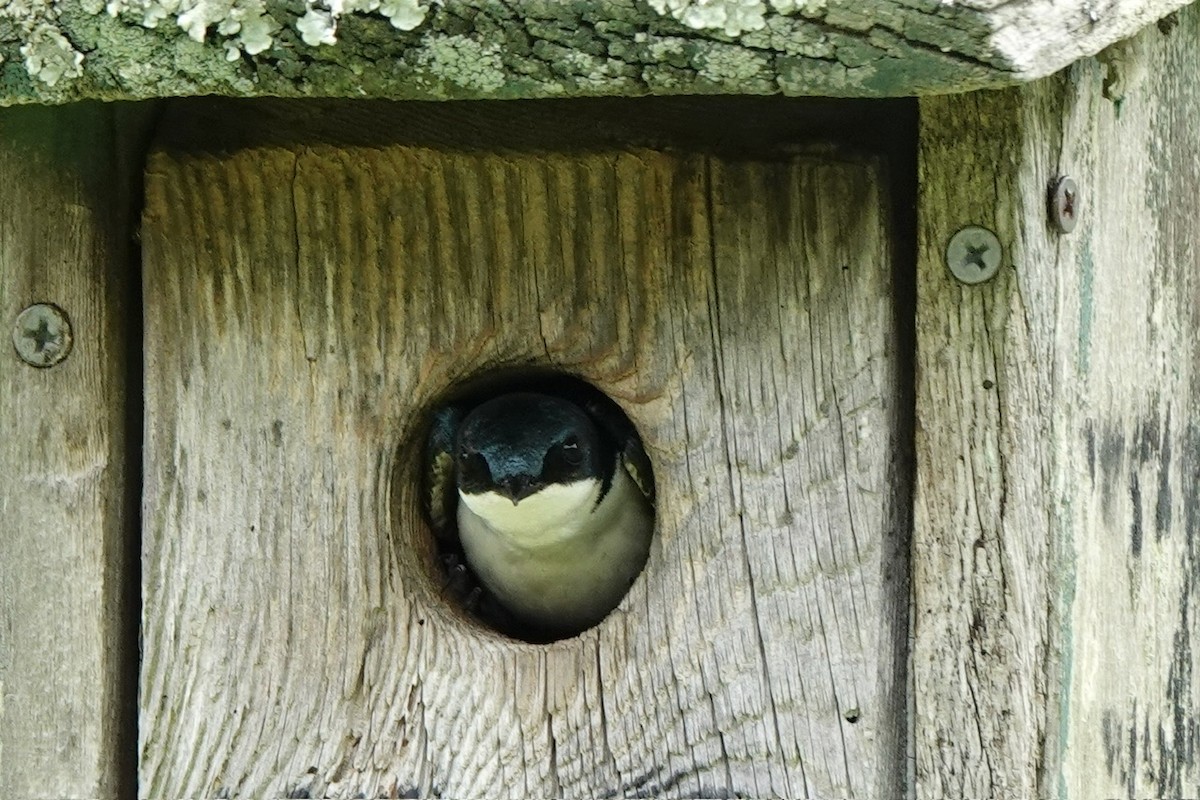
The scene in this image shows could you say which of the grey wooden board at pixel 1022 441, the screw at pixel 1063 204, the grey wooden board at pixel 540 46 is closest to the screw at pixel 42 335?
the grey wooden board at pixel 540 46

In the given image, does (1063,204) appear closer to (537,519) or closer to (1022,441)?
(1022,441)

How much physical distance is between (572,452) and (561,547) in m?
0.19

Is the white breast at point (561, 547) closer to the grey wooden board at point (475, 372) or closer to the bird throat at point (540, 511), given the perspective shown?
the bird throat at point (540, 511)

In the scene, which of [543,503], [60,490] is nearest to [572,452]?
[543,503]

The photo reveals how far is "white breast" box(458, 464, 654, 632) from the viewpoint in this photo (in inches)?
101

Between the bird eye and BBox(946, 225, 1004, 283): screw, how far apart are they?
0.86 m

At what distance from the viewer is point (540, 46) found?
4.88 feet

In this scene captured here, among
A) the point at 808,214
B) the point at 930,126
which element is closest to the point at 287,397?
the point at 808,214

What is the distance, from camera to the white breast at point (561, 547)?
2.57 m

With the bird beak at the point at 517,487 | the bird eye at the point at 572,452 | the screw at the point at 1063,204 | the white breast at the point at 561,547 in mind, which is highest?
the screw at the point at 1063,204

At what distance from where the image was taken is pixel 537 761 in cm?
196

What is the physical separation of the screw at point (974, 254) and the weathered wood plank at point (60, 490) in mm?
933

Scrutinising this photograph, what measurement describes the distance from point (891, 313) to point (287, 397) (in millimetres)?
662

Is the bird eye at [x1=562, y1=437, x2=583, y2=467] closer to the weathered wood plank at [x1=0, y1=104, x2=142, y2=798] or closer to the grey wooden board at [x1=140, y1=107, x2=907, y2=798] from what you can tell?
the grey wooden board at [x1=140, y1=107, x2=907, y2=798]
